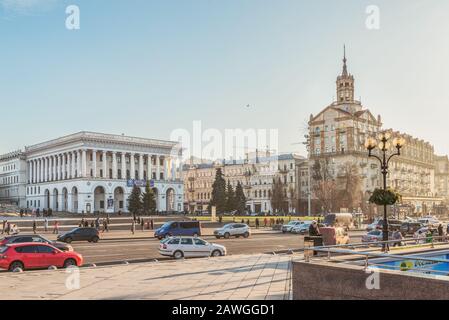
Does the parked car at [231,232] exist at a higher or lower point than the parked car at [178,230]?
lower

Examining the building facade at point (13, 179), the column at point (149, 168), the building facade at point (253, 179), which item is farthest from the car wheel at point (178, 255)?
the building facade at point (13, 179)

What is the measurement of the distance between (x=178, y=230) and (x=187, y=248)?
707 inches

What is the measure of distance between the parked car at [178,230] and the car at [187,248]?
55.8ft

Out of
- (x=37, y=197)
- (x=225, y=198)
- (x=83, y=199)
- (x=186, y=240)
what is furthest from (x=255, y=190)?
(x=186, y=240)

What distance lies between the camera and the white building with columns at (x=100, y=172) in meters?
120

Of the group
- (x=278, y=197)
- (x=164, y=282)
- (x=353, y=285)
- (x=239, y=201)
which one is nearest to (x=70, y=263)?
(x=164, y=282)

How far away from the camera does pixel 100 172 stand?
124 metres

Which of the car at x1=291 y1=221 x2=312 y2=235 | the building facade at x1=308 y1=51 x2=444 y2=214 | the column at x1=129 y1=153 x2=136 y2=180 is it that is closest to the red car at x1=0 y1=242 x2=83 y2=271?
the car at x1=291 y1=221 x2=312 y2=235

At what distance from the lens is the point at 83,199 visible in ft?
387

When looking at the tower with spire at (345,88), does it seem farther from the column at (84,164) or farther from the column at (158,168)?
the column at (84,164)

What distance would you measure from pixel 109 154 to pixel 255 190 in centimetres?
3838
